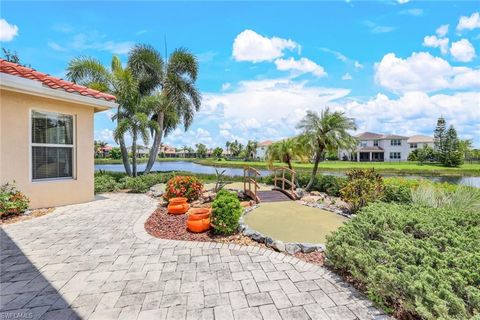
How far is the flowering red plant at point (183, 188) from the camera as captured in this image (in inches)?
301

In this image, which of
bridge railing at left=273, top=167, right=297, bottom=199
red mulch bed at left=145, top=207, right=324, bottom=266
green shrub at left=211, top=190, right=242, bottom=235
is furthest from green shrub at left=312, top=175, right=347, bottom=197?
red mulch bed at left=145, top=207, right=324, bottom=266

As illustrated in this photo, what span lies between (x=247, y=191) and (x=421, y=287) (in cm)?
775

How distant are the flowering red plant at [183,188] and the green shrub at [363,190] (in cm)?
476

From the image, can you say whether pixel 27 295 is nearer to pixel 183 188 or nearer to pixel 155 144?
pixel 183 188

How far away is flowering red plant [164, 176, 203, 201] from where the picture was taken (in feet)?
25.0

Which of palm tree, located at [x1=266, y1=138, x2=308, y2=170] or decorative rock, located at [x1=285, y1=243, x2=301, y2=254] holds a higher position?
palm tree, located at [x1=266, y1=138, x2=308, y2=170]

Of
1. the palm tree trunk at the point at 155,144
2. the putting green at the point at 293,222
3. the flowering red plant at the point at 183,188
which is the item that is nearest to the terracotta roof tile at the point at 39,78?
the flowering red plant at the point at 183,188

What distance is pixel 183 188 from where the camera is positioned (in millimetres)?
7762

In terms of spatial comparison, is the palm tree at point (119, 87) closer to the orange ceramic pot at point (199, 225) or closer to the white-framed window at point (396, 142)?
the orange ceramic pot at point (199, 225)

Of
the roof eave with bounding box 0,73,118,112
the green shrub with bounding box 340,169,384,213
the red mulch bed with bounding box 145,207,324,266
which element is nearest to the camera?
the red mulch bed with bounding box 145,207,324,266

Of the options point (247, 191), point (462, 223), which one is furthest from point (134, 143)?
point (462, 223)

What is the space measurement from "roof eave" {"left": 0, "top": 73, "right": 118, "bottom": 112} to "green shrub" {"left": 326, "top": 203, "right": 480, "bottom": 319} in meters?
7.33

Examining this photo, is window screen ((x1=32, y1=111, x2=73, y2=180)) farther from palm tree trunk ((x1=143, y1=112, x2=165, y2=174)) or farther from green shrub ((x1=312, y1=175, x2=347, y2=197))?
green shrub ((x1=312, y1=175, x2=347, y2=197))

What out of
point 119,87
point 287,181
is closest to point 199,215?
point 287,181
